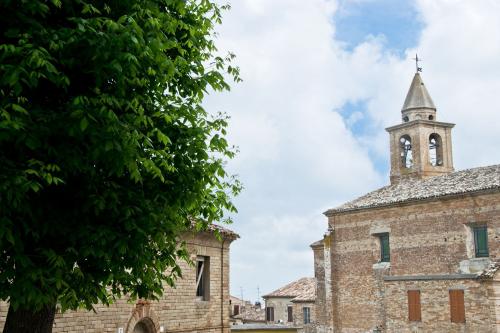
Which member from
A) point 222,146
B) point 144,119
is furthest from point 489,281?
point 144,119

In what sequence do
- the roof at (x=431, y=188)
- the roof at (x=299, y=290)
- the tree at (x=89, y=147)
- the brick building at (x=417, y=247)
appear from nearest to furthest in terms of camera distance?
the tree at (x=89, y=147)
the brick building at (x=417, y=247)
the roof at (x=431, y=188)
the roof at (x=299, y=290)

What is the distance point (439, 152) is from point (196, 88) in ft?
108

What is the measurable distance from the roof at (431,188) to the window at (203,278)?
615 inches

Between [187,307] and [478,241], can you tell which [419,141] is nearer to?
[478,241]

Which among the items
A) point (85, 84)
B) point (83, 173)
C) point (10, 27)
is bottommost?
point (83, 173)

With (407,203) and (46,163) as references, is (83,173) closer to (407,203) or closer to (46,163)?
(46,163)

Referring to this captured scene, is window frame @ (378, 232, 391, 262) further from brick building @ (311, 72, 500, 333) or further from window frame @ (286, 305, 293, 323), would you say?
window frame @ (286, 305, 293, 323)

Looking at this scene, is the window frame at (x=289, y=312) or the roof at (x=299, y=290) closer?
the roof at (x=299, y=290)

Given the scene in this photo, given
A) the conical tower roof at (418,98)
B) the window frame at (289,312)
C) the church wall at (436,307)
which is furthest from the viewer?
the window frame at (289,312)

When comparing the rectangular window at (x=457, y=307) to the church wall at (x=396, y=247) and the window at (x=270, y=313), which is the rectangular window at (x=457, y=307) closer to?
the church wall at (x=396, y=247)

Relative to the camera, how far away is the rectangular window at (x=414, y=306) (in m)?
31.9

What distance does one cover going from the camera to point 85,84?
828 centimetres

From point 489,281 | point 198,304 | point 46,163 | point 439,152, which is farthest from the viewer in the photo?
point 439,152

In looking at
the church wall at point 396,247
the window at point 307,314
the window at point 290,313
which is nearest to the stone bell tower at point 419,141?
the church wall at point 396,247
